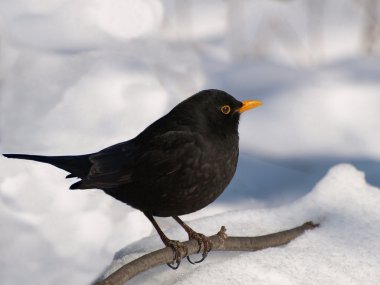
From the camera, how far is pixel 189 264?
3.19m

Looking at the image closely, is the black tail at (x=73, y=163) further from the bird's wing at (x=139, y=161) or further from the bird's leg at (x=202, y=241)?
the bird's leg at (x=202, y=241)

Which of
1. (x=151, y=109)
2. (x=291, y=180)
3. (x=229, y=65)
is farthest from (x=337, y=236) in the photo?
(x=229, y=65)

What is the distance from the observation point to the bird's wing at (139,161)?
307 cm

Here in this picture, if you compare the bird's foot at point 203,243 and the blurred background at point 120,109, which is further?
the blurred background at point 120,109

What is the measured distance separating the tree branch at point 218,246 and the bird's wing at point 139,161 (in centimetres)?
31

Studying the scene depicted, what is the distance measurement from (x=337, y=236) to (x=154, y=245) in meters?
0.73

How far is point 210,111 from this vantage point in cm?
314

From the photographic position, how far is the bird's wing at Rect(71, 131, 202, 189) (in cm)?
307

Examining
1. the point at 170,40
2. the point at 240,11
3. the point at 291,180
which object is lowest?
the point at 291,180

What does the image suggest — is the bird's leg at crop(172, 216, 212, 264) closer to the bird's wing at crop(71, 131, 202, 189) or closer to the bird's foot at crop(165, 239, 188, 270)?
the bird's foot at crop(165, 239, 188, 270)

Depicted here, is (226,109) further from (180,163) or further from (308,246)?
(308,246)

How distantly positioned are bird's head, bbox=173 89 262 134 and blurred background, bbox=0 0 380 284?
93 centimetres

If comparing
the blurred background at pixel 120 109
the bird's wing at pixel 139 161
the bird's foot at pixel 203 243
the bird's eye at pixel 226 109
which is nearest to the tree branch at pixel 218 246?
the bird's foot at pixel 203 243

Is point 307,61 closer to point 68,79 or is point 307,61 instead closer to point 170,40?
point 170,40
